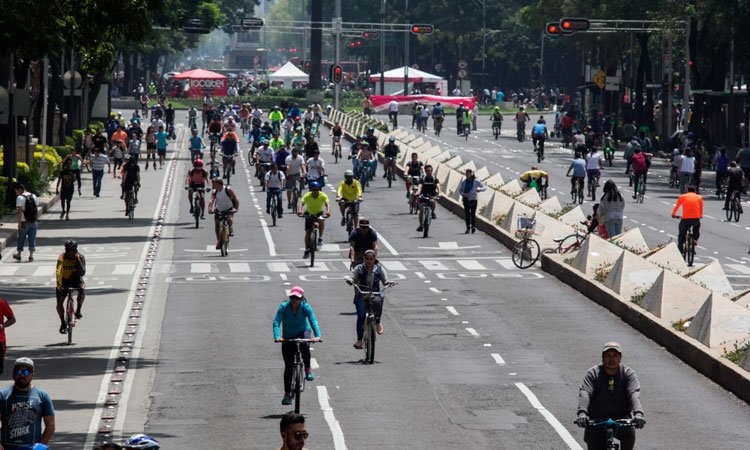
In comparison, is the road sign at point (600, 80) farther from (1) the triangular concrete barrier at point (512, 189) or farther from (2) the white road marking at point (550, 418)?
(2) the white road marking at point (550, 418)

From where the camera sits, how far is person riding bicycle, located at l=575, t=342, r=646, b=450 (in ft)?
48.3

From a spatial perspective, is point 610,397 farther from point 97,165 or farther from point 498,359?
point 97,165

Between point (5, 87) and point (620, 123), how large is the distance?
44667mm

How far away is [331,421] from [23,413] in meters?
5.65

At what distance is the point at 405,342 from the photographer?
25.8 m

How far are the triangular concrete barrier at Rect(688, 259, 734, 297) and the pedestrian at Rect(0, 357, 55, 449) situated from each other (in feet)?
52.7

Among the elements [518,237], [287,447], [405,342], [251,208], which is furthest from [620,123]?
[287,447]

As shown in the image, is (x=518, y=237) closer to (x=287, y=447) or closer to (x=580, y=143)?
(x=580, y=143)

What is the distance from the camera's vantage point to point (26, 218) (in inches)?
1465

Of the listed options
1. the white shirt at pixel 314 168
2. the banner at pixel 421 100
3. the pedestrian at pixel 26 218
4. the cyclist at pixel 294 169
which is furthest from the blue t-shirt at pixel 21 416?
the banner at pixel 421 100

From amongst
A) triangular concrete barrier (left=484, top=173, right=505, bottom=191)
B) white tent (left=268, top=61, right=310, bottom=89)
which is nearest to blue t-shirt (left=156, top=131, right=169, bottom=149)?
triangular concrete barrier (left=484, top=173, right=505, bottom=191)

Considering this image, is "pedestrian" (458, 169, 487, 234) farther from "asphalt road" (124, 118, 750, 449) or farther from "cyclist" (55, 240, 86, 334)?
"cyclist" (55, 240, 86, 334)

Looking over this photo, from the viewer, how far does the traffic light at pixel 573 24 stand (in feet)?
236

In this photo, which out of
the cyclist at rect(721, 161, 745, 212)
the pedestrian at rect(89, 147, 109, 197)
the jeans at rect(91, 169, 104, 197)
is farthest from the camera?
the jeans at rect(91, 169, 104, 197)
